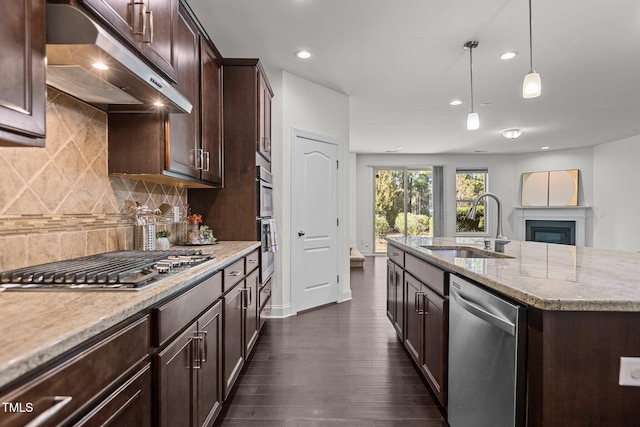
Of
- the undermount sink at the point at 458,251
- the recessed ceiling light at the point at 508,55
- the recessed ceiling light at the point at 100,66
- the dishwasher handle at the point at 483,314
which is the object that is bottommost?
the dishwasher handle at the point at 483,314

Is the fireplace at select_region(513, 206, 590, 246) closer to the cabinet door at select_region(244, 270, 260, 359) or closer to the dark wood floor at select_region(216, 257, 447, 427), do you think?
the dark wood floor at select_region(216, 257, 447, 427)

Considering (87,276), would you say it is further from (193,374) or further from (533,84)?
(533,84)

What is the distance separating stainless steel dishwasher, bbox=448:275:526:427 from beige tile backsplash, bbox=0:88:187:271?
1.83 metres

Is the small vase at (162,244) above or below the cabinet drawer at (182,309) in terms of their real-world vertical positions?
above

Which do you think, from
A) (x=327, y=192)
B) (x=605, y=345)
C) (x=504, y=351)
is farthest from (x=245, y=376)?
(x=327, y=192)

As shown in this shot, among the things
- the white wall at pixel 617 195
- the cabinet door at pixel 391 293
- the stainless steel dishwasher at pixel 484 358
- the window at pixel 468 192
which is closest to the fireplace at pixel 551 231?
the white wall at pixel 617 195

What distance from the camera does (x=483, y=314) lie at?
1.29 m

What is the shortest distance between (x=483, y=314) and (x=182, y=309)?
1.15 m

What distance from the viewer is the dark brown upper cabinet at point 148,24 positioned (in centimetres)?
128

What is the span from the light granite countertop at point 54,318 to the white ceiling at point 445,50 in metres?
2.35

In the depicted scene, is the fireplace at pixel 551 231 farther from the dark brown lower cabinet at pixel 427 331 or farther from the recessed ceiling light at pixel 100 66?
the recessed ceiling light at pixel 100 66

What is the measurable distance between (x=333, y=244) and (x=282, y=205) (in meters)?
0.93

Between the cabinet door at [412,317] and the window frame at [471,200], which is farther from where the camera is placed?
the window frame at [471,200]

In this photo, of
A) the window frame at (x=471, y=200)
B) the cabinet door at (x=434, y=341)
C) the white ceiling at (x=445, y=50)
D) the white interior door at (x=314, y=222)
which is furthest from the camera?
the window frame at (x=471, y=200)
